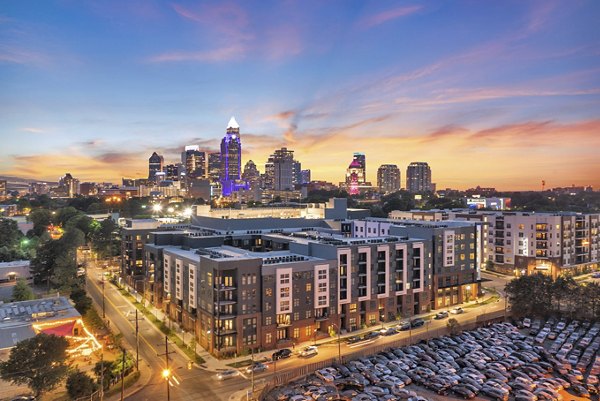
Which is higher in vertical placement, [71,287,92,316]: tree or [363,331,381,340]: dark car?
[71,287,92,316]: tree

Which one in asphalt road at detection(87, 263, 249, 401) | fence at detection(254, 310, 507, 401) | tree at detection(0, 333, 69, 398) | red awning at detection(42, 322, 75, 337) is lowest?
asphalt road at detection(87, 263, 249, 401)

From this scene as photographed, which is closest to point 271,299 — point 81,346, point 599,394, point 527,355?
point 81,346

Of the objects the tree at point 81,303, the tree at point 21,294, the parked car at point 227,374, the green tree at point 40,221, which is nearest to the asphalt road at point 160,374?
the parked car at point 227,374

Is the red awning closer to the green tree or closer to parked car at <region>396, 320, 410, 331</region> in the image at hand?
parked car at <region>396, 320, 410, 331</region>

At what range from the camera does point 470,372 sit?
42.1 metres

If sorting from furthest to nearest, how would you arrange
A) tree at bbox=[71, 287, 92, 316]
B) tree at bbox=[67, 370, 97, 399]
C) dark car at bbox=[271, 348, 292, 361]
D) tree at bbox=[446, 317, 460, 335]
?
1. tree at bbox=[71, 287, 92, 316]
2. tree at bbox=[446, 317, 460, 335]
3. dark car at bbox=[271, 348, 292, 361]
4. tree at bbox=[67, 370, 97, 399]

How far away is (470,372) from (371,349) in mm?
10524

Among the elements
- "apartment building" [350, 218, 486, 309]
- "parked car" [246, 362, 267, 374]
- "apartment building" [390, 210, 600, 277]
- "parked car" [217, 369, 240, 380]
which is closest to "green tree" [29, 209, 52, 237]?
"apartment building" [350, 218, 486, 309]

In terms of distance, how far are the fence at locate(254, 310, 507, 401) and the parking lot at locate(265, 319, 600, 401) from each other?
3.05 ft

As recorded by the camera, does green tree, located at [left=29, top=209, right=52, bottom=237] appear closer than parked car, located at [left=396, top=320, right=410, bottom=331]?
No

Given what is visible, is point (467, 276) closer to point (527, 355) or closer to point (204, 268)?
point (527, 355)

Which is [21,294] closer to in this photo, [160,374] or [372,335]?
[160,374]

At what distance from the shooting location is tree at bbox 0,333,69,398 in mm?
35375

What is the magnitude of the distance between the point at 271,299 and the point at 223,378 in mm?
10997
